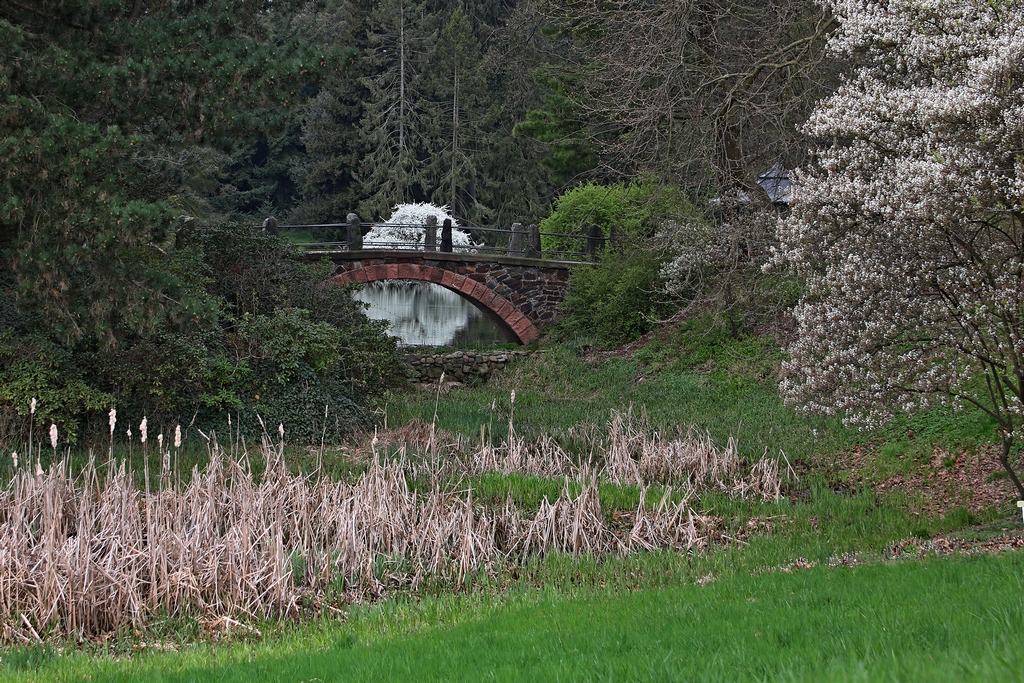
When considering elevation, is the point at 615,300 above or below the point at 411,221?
below

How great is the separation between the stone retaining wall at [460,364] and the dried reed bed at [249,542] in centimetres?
1323

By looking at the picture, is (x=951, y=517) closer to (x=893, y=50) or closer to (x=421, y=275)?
(x=893, y=50)

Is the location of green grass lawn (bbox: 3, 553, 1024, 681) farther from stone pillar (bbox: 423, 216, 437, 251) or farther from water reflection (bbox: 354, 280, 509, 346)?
water reflection (bbox: 354, 280, 509, 346)

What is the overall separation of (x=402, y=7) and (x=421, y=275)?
17258 millimetres

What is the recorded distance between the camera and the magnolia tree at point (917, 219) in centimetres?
747

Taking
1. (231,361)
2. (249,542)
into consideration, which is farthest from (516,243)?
(249,542)

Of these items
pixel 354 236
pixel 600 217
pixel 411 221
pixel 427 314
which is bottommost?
pixel 427 314

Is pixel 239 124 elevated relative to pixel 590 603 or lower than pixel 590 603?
elevated

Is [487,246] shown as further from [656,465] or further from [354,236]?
[656,465]

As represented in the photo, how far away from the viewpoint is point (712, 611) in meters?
5.39

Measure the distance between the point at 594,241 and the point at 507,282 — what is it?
2.40 meters

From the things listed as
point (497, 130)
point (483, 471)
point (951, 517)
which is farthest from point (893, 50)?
point (497, 130)

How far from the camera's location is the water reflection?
115 ft

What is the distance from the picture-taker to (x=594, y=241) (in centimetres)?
2578
